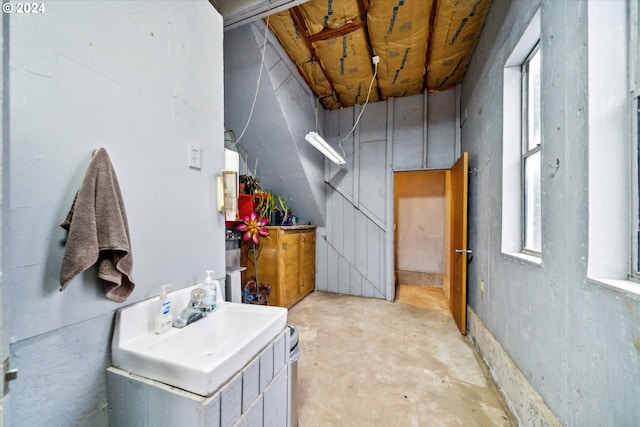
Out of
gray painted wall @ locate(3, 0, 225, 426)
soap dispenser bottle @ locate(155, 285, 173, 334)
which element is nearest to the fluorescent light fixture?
gray painted wall @ locate(3, 0, 225, 426)

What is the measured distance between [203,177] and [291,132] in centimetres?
164

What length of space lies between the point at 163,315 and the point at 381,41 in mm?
2762

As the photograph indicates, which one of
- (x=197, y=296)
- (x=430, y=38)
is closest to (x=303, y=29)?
(x=430, y=38)

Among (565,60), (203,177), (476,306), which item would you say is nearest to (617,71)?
(565,60)

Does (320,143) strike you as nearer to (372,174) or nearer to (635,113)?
(372,174)

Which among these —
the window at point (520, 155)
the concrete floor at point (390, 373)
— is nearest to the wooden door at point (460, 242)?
the concrete floor at point (390, 373)

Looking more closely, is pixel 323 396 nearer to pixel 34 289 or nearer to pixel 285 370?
pixel 285 370

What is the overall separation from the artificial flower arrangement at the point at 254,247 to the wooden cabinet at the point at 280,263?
0.28 ft

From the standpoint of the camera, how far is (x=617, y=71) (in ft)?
2.86

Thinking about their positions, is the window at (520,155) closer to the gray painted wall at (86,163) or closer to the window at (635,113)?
the window at (635,113)

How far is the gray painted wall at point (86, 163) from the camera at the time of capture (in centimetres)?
67

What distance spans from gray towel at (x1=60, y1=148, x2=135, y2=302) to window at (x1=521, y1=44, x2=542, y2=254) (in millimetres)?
2259

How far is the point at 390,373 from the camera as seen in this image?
1.83 meters

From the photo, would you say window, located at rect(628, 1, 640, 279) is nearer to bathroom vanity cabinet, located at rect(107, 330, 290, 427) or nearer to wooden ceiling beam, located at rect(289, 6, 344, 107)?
bathroom vanity cabinet, located at rect(107, 330, 290, 427)
